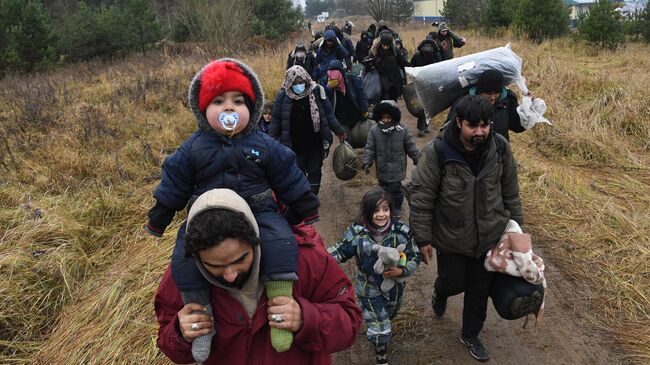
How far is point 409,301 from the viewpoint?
3.68 meters

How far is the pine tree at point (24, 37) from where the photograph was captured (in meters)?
14.2

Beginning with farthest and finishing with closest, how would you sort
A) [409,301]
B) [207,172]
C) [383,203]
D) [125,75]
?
[125,75]
[409,301]
[383,203]
[207,172]

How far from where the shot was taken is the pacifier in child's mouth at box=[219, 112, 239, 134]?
1763 millimetres

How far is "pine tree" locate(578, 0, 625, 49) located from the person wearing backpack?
12.9m

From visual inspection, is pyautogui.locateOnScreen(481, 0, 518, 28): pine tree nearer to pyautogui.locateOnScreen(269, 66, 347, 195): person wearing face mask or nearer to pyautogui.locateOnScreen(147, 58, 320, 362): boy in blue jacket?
pyautogui.locateOnScreen(269, 66, 347, 195): person wearing face mask

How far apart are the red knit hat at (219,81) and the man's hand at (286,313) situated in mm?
854

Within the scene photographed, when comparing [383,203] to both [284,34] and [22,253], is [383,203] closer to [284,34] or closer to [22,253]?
[22,253]

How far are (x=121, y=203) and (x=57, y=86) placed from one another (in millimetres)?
8541

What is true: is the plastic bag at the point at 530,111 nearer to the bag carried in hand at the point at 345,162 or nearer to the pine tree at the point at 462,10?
the bag carried in hand at the point at 345,162

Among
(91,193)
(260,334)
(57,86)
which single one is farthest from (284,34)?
(260,334)

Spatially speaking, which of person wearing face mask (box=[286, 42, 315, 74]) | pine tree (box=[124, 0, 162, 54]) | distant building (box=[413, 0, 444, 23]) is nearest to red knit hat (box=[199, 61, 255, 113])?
person wearing face mask (box=[286, 42, 315, 74])

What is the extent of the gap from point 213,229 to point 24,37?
17.2 m

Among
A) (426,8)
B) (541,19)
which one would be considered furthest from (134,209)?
(426,8)

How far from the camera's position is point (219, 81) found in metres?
1.76
